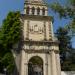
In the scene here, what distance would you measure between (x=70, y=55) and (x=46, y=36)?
7658mm

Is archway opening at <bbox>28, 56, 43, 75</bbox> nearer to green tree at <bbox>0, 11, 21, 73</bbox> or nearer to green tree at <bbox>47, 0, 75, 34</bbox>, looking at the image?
green tree at <bbox>0, 11, 21, 73</bbox>

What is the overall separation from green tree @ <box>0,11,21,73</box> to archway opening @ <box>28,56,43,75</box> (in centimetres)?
390

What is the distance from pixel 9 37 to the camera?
105 ft

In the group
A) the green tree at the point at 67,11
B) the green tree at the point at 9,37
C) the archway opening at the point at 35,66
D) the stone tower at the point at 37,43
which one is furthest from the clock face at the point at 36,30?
the green tree at the point at 67,11

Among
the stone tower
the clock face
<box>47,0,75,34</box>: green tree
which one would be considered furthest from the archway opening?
<box>47,0,75,34</box>: green tree

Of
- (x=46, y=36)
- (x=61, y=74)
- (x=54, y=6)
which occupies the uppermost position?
(x=54, y=6)

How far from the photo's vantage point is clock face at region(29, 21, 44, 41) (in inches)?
1320

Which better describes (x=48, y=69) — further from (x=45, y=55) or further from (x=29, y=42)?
(x=29, y=42)

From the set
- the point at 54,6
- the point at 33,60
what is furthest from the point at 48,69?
the point at 54,6

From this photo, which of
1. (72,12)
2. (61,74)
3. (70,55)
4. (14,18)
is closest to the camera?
(72,12)

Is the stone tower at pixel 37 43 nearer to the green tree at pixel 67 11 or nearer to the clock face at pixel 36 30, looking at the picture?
the clock face at pixel 36 30

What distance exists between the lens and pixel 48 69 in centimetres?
3216

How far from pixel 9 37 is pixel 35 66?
21.7 ft

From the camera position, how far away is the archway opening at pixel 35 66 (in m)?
35.0
